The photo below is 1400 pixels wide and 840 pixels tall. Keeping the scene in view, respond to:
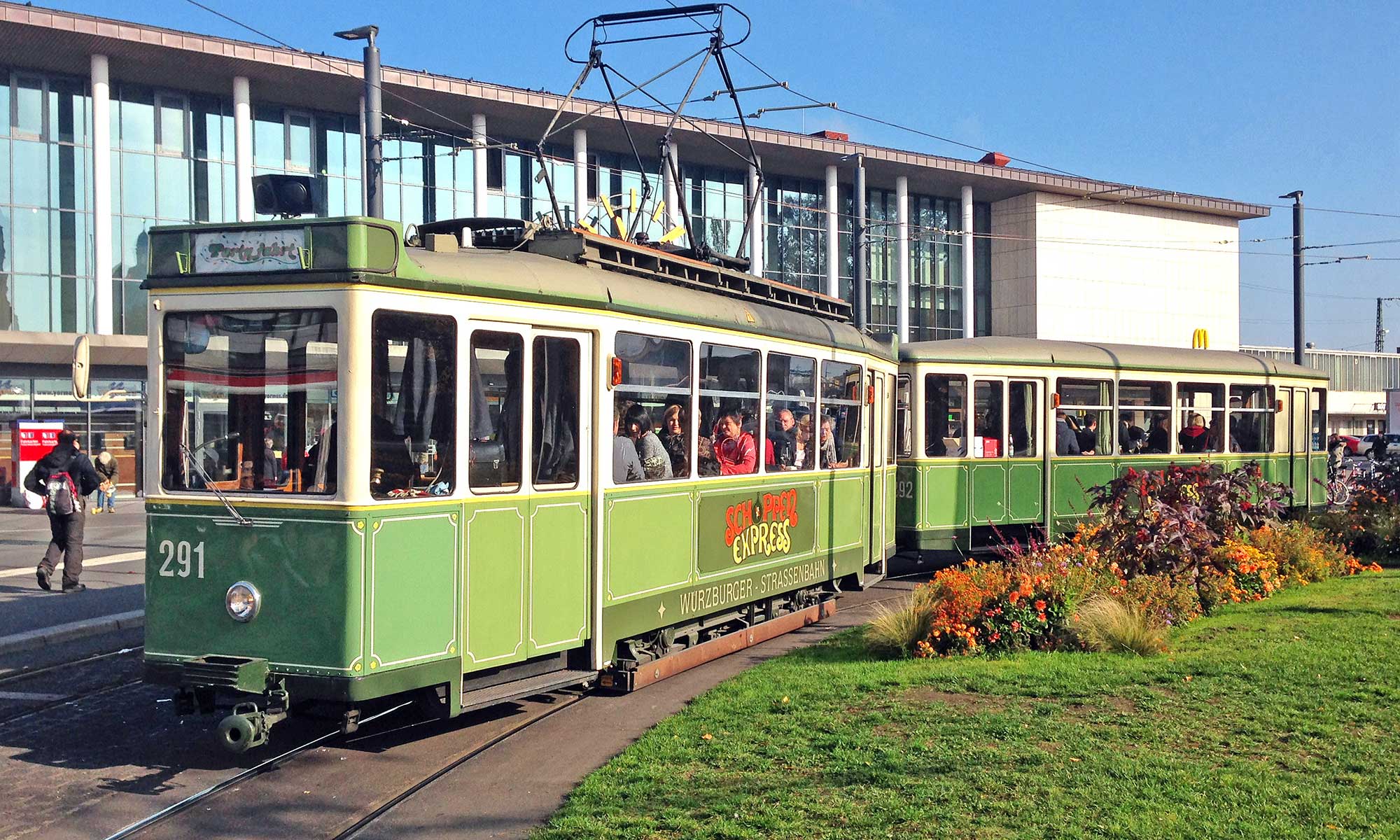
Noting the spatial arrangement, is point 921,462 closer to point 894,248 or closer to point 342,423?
point 342,423

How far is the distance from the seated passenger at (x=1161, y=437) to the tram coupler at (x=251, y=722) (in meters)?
A: 14.2

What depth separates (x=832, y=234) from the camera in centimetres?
4759

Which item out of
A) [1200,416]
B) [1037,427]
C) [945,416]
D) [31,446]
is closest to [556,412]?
[945,416]

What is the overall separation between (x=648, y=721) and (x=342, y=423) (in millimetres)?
2935

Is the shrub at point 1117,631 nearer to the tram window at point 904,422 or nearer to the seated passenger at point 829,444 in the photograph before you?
the seated passenger at point 829,444

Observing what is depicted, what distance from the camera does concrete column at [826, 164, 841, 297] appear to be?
46.8 metres

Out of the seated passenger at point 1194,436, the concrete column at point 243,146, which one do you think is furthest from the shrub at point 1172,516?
the concrete column at point 243,146

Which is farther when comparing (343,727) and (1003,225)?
(1003,225)

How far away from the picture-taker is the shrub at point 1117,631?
31.0ft

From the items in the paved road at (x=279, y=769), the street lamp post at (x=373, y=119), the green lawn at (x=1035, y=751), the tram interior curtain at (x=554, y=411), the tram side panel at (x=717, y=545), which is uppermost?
the street lamp post at (x=373, y=119)

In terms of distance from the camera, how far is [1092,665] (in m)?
8.90

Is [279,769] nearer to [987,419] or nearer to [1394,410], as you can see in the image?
[987,419]

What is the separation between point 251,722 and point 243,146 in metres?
31.5

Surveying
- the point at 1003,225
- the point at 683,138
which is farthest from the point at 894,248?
the point at 683,138
